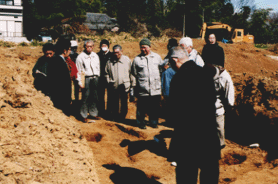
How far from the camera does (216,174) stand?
297 centimetres

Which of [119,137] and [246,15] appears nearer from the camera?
[119,137]

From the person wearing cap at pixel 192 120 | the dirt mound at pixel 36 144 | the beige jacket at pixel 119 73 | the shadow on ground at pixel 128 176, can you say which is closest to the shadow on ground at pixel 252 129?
the shadow on ground at pixel 128 176

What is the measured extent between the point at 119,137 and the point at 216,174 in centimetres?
300

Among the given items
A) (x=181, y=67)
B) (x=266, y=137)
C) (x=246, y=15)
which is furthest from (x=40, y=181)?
(x=246, y=15)

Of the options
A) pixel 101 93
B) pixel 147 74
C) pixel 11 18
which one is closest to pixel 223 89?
pixel 147 74

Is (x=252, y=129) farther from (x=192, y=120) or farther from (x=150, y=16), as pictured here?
(x=150, y=16)

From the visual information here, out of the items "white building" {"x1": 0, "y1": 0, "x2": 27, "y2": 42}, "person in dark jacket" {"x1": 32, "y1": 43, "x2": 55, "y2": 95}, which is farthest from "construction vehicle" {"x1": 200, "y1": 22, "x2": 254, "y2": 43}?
"person in dark jacket" {"x1": 32, "y1": 43, "x2": 55, "y2": 95}

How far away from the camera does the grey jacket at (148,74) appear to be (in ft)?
19.1

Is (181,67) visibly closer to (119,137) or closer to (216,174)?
(216,174)

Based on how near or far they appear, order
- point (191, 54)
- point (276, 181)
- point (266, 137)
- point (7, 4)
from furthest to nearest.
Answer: point (7, 4) < point (266, 137) < point (191, 54) < point (276, 181)

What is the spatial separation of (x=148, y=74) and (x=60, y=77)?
6.21ft

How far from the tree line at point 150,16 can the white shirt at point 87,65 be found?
26.2 m

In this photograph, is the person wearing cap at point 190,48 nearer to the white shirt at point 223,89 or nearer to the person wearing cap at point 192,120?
the white shirt at point 223,89

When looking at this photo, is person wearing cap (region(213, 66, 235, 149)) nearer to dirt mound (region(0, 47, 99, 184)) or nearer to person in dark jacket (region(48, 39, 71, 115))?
dirt mound (region(0, 47, 99, 184))
